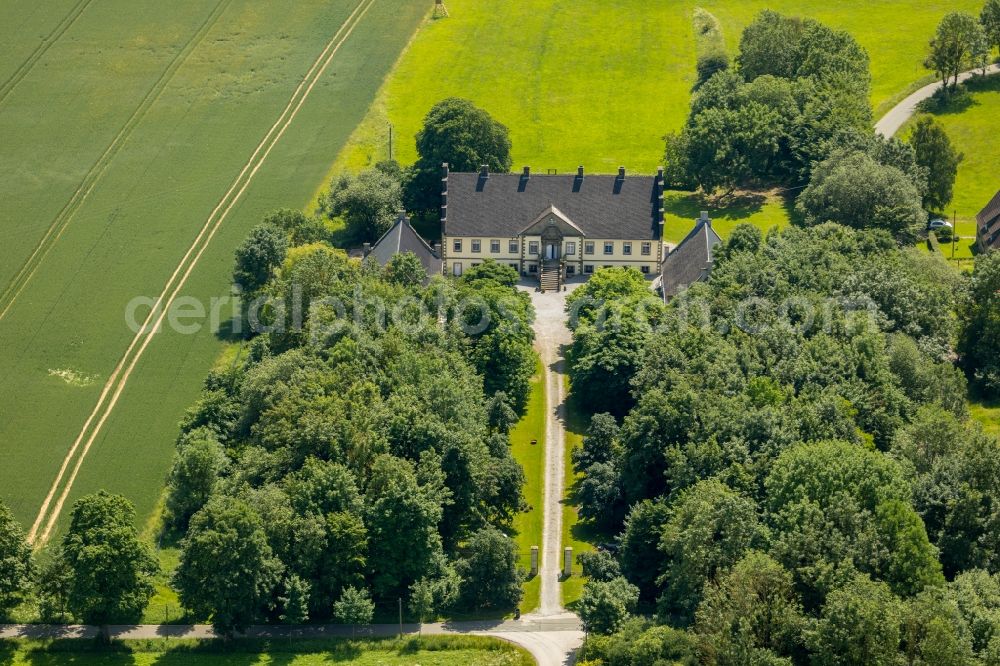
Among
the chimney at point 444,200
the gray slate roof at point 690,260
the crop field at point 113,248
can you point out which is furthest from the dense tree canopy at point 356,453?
the gray slate roof at point 690,260

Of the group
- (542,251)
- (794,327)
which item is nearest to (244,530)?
(794,327)

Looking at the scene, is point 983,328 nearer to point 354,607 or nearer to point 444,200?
point 444,200

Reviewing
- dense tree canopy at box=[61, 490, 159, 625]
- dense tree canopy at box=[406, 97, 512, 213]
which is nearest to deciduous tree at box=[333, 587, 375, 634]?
dense tree canopy at box=[61, 490, 159, 625]

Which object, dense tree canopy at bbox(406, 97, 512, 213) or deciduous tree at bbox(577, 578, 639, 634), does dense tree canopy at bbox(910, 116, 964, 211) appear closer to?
dense tree canopy at bbox(406, 97, 512, 213)

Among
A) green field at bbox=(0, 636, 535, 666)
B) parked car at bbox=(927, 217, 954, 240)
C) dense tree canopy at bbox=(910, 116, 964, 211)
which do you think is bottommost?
green field at bbox=(0, 636, 535, 666)

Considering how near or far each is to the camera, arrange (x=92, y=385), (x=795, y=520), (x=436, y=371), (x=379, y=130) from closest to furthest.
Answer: (x=795, y=520), (x=436, y=371), (x=92, y=385), (x=379, y=130)

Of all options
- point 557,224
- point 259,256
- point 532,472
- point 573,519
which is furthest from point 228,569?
point 557,224

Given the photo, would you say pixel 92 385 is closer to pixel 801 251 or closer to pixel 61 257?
pixel 61 257
